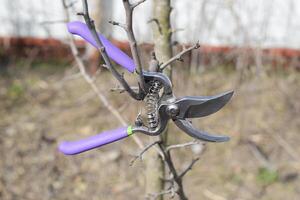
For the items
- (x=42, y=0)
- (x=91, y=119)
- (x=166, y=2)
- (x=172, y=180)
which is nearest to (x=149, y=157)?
(x=172, y=180)

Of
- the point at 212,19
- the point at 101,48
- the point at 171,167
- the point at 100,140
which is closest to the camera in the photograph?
the point at 101,48

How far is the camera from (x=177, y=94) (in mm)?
2721

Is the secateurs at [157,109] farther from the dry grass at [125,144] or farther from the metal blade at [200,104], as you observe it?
the dry grass at [125,144]

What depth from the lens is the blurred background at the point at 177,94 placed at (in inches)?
102

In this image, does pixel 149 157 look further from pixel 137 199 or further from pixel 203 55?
pixel 203 55

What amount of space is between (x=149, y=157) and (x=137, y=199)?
1.19 m

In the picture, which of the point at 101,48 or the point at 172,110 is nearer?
the point at 101,48

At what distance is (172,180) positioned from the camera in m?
1.27

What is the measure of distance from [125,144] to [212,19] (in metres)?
0.80

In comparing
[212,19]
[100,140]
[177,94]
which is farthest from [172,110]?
[212,19]

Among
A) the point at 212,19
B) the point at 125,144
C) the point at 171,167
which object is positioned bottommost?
the point at 125,144

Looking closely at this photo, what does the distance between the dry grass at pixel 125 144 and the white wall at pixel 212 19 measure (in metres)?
0.25

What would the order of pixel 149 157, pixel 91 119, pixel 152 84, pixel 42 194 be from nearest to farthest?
pixel 152 84
pixel 149 157
pixel 42 194
pixel 91 119

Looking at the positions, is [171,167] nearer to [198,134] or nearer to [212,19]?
[198,134]
